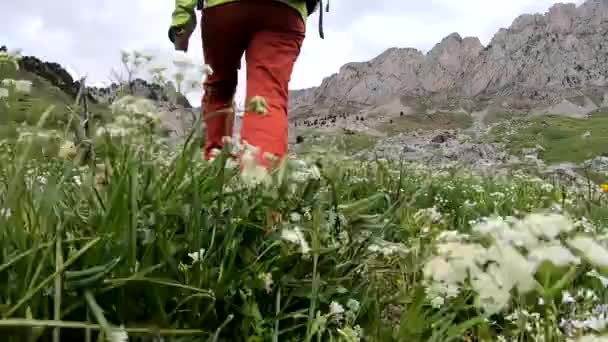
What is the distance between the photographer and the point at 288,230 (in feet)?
8.41

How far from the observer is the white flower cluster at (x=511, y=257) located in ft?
3.61

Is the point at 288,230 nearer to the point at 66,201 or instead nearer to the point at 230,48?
the point at 66,201

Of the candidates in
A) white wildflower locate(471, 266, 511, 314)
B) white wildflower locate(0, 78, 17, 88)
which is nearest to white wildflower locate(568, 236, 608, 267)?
white wildflower locate(471, 266, 511, 314)

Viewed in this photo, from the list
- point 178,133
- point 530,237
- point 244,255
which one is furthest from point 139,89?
point 530,237

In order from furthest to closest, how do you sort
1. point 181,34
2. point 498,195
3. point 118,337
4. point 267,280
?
1. point 498,195
2. point 181,34
3. point 267,280
4. point 118,337

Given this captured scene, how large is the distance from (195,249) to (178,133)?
0.76 meters

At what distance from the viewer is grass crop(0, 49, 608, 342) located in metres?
1.95

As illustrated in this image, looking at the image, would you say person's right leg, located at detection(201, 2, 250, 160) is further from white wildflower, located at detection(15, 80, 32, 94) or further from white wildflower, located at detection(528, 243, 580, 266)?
white wildflower, located at detection(528, 243, 580, 266)

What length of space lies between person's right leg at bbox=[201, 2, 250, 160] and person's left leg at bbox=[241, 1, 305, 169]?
0.51 ft

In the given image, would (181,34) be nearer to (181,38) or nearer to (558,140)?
(181,38)

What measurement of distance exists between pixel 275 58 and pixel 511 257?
4.12 metres

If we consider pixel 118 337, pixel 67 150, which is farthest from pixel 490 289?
pixel 67 150

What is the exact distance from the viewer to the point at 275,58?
5082 millimetres

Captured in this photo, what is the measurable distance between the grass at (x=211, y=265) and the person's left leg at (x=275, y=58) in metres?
1.80
